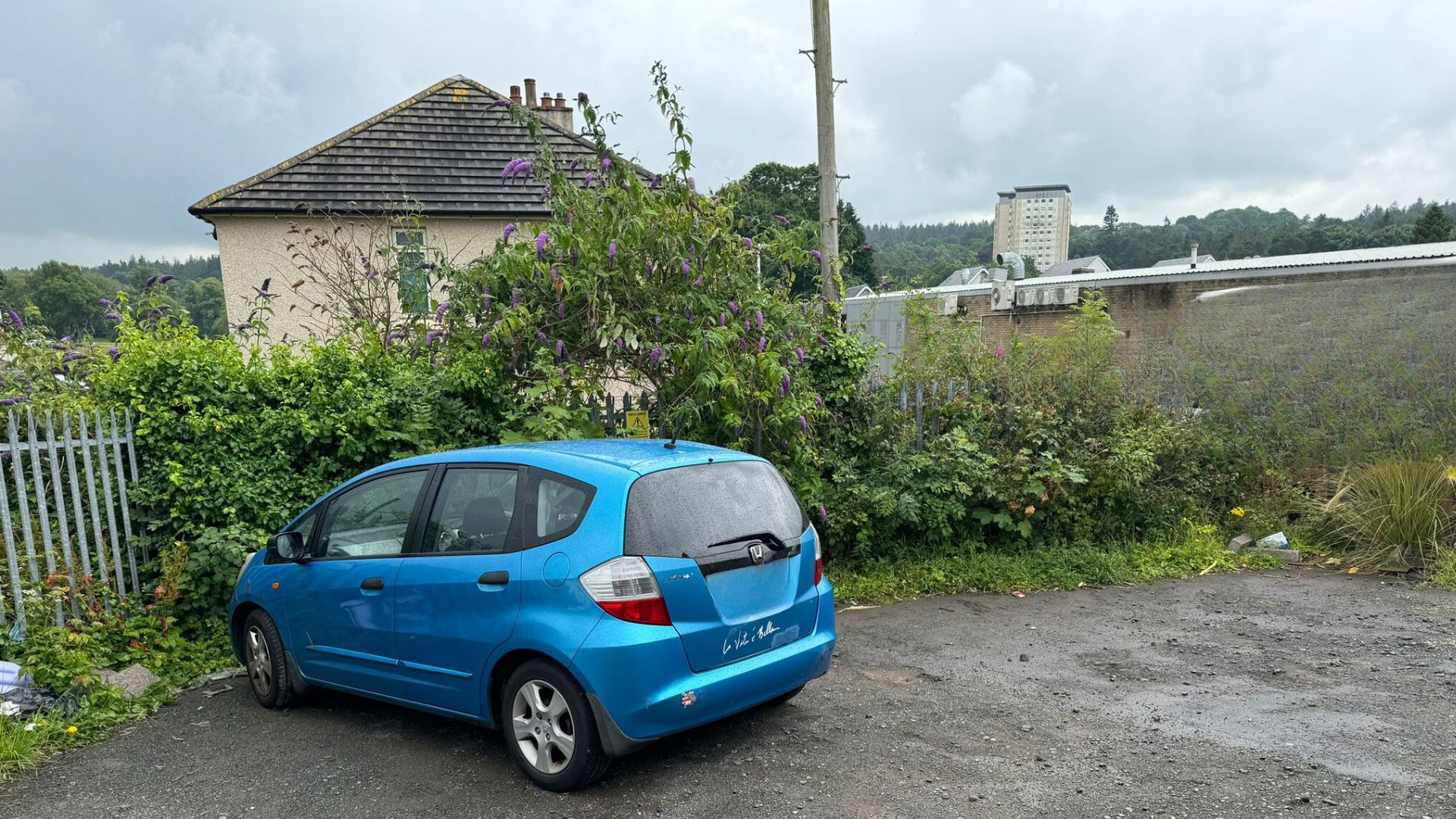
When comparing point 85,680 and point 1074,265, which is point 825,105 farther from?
point 1074,265

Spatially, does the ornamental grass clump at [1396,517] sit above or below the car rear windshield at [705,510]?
below

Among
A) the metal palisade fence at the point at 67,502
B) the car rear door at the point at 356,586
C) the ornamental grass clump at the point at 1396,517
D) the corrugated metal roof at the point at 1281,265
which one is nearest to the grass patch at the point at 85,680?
the metal palisade fence at the point at 67,502

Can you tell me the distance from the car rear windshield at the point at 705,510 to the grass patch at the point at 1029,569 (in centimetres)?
295

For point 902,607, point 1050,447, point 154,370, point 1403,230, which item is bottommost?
point 902,607

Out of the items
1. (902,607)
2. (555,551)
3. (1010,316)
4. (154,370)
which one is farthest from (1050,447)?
(1010,316)

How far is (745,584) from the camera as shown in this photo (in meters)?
4.07

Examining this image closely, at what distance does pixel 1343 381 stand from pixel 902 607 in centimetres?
552

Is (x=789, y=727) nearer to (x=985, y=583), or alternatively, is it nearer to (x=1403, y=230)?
(x=985, y=583)

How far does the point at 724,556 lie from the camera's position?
4.02m

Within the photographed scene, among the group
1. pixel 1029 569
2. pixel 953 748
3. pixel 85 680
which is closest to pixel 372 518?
pixel 85 680

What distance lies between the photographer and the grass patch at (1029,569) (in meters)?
7.34

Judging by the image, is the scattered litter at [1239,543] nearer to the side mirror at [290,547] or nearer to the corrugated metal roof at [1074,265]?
the side mirror at [290,547]

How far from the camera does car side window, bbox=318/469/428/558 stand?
467 centimetres

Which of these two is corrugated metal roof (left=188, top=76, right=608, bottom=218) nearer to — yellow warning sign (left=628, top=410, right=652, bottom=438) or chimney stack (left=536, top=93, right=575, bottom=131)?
chimney stack (left=536, top=93, right=575, bottom=131)
